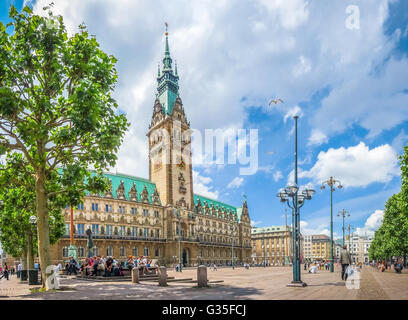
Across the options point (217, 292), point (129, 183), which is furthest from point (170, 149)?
point (217, 292)

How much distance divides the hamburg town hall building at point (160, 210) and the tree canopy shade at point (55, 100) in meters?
49.4

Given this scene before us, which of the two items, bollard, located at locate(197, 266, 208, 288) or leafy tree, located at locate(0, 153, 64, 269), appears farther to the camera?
bollard, located at locate(197, 266, 208, 288)

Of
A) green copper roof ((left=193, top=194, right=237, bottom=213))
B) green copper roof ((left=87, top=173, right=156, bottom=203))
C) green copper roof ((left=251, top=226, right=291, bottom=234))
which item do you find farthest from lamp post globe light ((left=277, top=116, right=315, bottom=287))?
green copper roof ((left=251, top=226, right=291, bottom=234))

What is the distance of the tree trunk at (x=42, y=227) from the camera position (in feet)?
58.7

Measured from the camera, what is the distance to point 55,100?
19.2 meters

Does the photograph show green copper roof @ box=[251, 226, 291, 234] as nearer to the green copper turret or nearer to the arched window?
the green copper turret

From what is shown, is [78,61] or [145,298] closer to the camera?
[145,298]

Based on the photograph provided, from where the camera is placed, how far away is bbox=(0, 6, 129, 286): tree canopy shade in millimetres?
17125

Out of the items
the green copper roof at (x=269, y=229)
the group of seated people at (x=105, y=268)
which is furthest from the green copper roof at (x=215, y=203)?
the group of seated people at (x=105, y=268)

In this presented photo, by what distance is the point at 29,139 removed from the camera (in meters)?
17.1

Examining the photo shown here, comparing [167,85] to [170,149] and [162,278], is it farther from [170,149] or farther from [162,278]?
[162,278]

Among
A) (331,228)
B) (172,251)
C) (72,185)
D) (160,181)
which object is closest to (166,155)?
(160,181)
